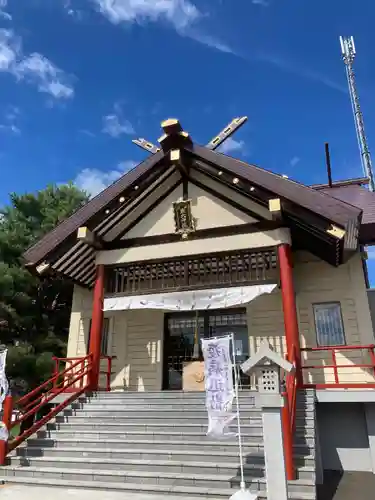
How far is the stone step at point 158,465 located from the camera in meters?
5.57

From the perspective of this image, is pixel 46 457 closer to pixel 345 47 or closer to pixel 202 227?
pixel 202 227

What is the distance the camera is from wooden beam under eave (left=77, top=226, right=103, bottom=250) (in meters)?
9.88

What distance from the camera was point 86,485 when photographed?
19.3ft

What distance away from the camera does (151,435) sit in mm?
6961

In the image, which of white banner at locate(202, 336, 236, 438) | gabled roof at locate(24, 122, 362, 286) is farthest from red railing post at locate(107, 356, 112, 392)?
white banner at locate(202, 336, 236, 438)

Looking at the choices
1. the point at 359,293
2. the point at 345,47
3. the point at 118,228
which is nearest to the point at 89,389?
the point at 118,228

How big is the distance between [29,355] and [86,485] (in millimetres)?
8494

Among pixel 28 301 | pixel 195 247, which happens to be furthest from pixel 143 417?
pixel 28 301

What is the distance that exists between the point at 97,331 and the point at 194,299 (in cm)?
264

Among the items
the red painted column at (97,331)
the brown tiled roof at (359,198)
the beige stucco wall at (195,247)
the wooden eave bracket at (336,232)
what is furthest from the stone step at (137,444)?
the brown tiled roof at (359,198)

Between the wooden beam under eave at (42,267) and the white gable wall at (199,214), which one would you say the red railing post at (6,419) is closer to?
the wooden beam under eave at (42,267)

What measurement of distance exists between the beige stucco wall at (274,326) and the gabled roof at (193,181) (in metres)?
0.62

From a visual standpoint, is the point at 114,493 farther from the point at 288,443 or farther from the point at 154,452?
the point at 288,443

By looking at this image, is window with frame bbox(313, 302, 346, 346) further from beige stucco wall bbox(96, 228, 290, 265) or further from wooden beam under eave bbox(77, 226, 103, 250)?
wooden beam under eave bbox(77, 226, 103, 250)
